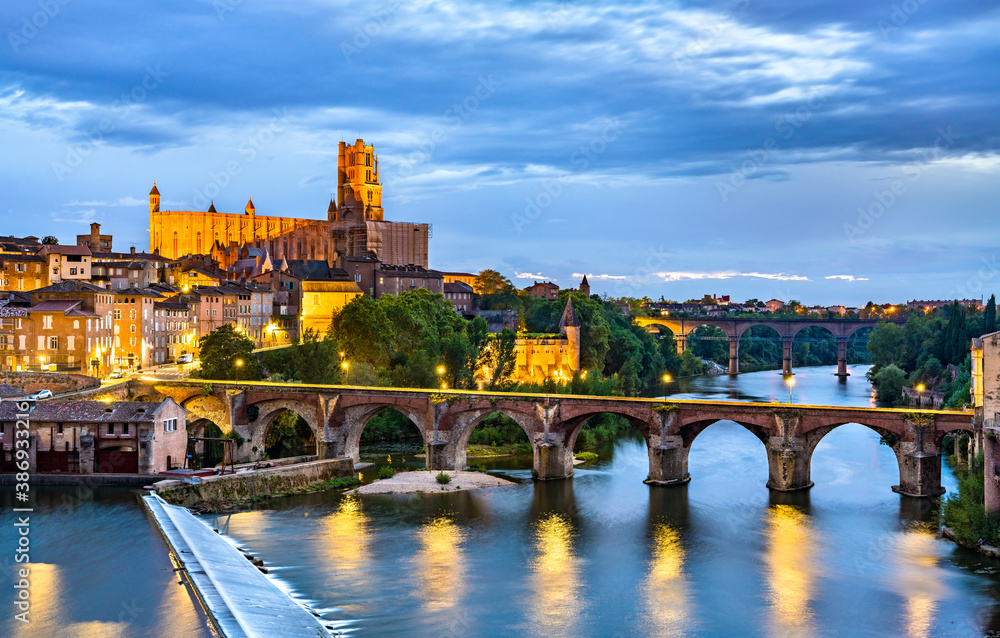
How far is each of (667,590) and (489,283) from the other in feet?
334

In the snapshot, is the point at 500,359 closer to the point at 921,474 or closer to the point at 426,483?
the point at 426,483

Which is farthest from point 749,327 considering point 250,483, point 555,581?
point 555,581

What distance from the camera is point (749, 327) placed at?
133750 millimetres

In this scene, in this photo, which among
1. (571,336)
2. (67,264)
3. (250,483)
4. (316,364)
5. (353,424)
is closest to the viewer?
(250,483)

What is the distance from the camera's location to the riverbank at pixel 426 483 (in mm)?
46938

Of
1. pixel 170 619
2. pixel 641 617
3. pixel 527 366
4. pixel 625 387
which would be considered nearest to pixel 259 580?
pixel 170 619

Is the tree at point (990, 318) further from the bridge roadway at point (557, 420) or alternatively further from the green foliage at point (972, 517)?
the green foliage at point (972, 517)

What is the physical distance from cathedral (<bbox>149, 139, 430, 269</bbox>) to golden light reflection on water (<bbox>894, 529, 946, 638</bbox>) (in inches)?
3837

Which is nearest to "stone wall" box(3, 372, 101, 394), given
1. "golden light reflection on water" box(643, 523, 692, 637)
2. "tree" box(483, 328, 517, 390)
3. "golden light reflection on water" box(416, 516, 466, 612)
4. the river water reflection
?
the river water reflection

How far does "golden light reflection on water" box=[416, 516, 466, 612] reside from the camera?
30609 mm

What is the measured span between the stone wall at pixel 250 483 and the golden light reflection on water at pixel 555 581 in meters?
13.2

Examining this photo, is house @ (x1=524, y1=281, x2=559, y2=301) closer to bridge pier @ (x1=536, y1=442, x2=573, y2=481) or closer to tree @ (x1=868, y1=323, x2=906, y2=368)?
tree @ (x1=868, y1=323, x2=906, y2=368)

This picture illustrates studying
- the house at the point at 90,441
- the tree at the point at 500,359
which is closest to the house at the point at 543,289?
the tree at the point at 500,359

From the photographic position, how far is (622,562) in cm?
3478
